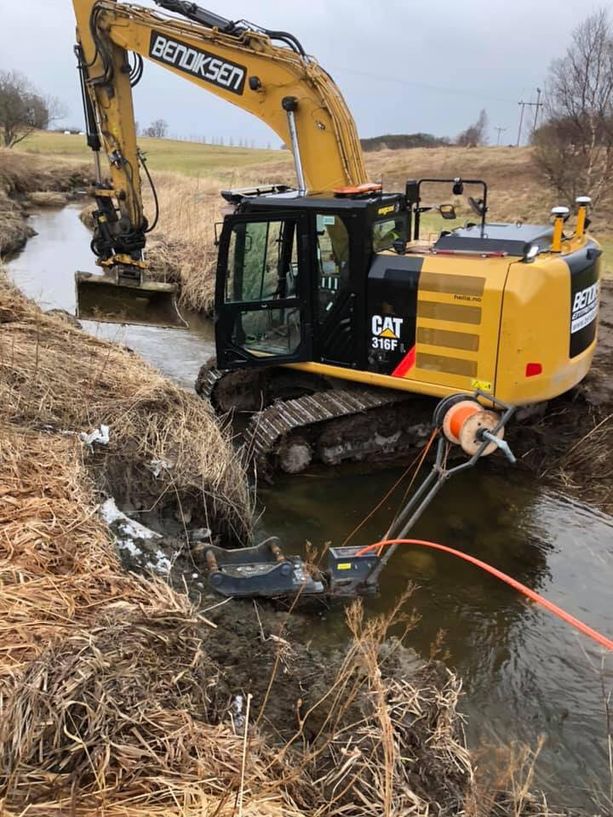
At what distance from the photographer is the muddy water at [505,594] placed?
3727mm

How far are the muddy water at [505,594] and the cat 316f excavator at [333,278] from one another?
2.18 feet

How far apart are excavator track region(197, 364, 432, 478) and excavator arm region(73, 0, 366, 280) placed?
211 cm

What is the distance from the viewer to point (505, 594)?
192 inches

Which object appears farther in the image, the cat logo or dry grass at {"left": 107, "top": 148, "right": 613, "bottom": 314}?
dry grass at {"left": 107, "top": 148, "right": 613, "bottom": 314}

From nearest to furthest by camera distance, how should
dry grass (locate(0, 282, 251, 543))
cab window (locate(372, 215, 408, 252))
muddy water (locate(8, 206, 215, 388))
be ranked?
dry grass (locate(0, 282, 251, 543))
cab window (locate(372, 215, 408, 252))
muddy water (locate(8, 206, 215, 388))

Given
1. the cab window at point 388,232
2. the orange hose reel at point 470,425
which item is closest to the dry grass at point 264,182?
the cab window at point 388,232

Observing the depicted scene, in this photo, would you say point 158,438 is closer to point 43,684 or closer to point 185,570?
point 185,570

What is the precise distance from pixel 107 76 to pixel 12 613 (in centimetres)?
593

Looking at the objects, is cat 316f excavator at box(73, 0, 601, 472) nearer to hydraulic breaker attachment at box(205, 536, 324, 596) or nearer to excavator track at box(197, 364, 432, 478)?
excavator track at box(197, 364, 432, 478)

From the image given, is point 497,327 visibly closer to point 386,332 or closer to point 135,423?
point 386,332

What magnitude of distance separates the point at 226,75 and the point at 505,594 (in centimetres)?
529

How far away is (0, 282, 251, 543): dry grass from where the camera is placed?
4793 millimetres

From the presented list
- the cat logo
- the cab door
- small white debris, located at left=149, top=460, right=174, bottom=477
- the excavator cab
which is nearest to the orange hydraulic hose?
small white debris, located at left=149, top=460, right=174, bottom=477

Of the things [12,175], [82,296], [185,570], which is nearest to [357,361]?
[185,570]
